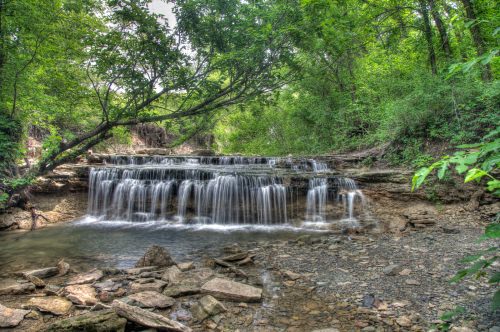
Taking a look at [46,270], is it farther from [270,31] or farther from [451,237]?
[451,237]

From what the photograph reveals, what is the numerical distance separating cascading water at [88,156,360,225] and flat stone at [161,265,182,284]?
4.78m

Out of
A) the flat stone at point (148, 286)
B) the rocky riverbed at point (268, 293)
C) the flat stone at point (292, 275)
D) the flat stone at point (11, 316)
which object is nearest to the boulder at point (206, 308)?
the rocky riverbed at point (268, 293)

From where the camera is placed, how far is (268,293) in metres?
4.00

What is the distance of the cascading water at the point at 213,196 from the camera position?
9242 millimetres

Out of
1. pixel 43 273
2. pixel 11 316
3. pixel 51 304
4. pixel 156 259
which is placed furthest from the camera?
pixel 156 259

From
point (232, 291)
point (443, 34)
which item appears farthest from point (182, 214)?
point (443, 34)

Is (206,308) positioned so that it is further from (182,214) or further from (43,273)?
(182,214)

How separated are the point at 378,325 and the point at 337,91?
16606mm

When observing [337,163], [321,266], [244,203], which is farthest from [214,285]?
[337,163]

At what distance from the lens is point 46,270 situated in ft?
15.8

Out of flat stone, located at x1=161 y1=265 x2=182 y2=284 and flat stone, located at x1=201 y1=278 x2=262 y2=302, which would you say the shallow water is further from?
flat stone, located at x1=201 y1=278 x2=262 y2=302

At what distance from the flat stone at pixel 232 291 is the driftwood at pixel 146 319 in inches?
32.6

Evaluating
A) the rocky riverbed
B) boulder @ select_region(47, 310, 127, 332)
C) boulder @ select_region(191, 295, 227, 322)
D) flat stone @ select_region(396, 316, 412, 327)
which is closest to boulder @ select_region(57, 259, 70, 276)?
the rocky riverbed

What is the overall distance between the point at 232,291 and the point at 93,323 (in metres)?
1.69
